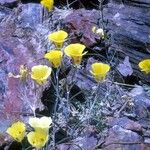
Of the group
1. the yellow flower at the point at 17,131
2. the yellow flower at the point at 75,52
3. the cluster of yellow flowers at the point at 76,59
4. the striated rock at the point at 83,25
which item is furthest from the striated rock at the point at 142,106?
the yellow flower at the point at 17,131

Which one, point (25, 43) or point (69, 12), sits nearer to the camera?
point (25, 43)

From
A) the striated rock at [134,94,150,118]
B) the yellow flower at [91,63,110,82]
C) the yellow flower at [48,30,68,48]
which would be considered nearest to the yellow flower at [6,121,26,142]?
the yellow flower at [91,63,110,82]

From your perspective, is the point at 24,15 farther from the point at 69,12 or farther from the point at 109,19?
the point at 109,19

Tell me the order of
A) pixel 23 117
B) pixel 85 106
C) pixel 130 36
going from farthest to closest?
pixel 130 36, pixel 85 106, pixel 23 117

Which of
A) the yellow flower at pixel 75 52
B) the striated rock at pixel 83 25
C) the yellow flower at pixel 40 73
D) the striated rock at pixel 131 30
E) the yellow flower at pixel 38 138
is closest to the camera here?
the yellow flower at pixel 38 138

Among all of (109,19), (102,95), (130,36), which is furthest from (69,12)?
(102,95)

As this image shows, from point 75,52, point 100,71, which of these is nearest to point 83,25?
point 75,52

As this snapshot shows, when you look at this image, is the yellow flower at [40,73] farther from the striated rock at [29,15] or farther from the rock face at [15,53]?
the striated rock at [29,15]

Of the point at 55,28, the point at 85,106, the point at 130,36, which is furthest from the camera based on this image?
the point at 55,28
